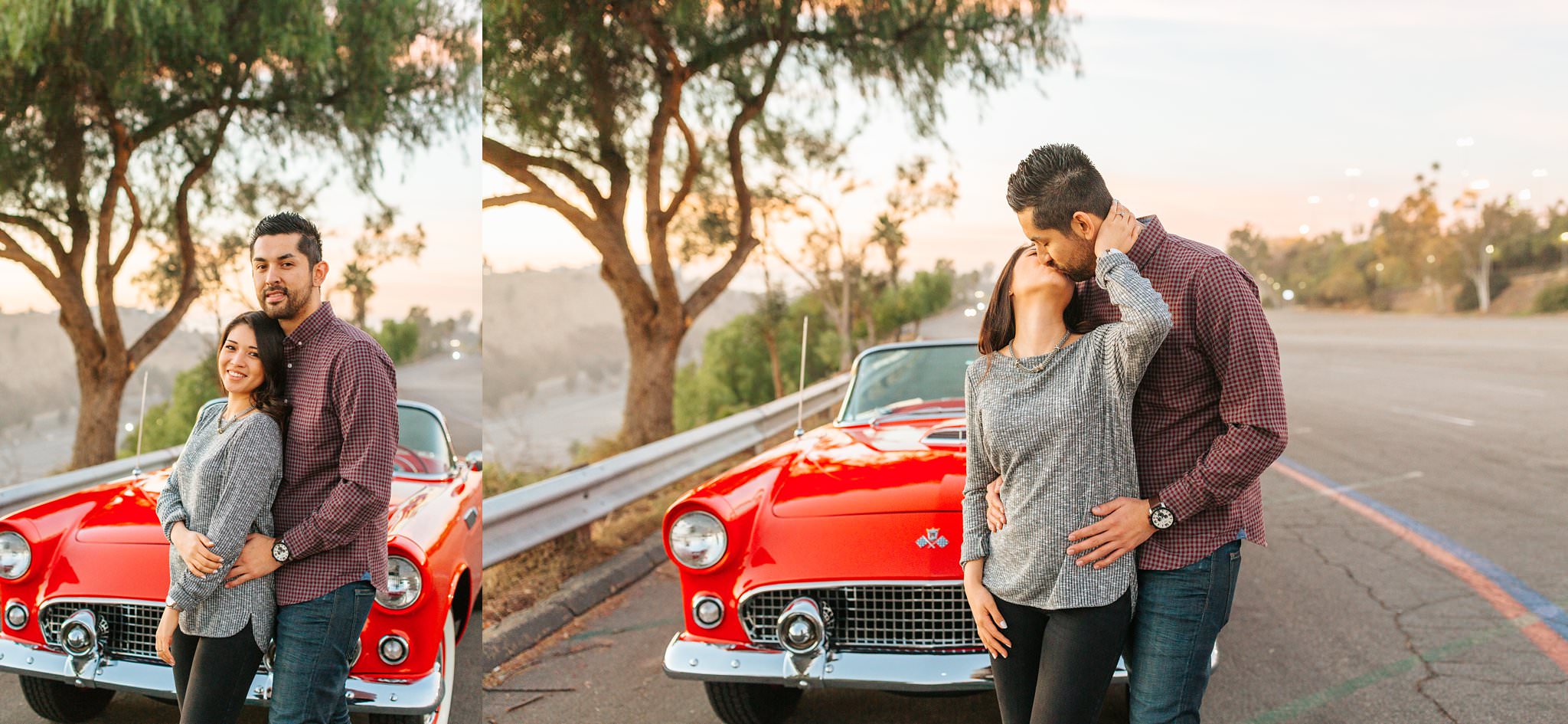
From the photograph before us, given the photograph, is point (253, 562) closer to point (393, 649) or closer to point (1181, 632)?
point (393, 649)

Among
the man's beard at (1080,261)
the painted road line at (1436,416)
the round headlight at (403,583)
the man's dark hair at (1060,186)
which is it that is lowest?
the painted road line at (1436,416)

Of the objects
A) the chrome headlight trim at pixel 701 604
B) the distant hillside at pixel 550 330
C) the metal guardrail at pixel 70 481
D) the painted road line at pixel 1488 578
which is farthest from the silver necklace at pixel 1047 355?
the distant hillside at pixel 550 330

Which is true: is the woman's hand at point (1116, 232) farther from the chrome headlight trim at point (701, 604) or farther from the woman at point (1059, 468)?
the chrome headlight trim at point (701, 604)

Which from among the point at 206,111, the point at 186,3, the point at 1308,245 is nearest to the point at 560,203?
the point at 206,111

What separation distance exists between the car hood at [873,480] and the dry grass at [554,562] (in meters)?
1.76

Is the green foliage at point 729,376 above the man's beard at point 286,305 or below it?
below

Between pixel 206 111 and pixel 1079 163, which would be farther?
pixel 206 111

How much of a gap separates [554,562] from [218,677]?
10.9ft

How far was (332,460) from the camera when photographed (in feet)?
7.79

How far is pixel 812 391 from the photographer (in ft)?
33.5

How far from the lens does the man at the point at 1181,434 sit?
6.33 feet

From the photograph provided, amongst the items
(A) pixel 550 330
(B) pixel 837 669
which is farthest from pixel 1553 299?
(B) pixel 837 669

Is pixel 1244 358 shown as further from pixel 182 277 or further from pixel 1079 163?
pixel 182 277

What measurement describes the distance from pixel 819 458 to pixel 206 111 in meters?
7.48
